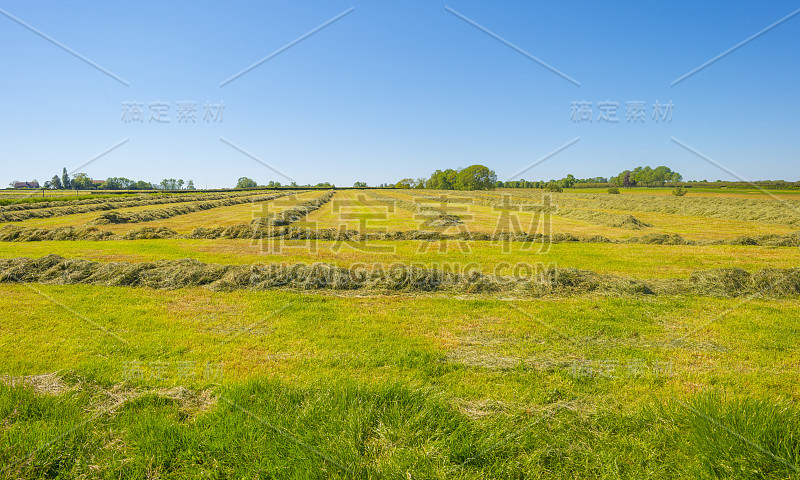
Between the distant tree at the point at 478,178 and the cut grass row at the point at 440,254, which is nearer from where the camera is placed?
the cut grass row at the point at 440,254

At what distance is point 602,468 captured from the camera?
3.08 m

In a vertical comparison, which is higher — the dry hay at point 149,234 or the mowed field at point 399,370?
the dry hay at point 149,234

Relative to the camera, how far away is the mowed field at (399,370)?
3.12 meters

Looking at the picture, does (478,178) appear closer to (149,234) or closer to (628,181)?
(628,181)

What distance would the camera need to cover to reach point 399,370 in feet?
17.3

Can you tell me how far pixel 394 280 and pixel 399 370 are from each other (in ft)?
15.5

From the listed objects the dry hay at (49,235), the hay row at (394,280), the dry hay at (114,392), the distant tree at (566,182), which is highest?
the distant tree at (566,182)

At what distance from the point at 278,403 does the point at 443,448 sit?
5.75 feet

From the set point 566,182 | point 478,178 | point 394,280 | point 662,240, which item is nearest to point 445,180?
point 478,178

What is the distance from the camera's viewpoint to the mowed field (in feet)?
10.2

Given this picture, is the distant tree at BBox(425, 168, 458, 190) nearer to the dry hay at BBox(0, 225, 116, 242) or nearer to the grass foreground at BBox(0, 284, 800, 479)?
the dry hay at BBox(0, 225, 116, 242)

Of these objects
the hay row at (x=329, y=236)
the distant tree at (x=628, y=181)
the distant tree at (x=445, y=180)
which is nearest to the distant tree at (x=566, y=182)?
the distant tree at (x=628, y=181)

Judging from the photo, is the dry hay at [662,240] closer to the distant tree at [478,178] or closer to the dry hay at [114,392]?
the dry hay at [114,392]

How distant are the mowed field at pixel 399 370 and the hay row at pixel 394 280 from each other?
0.06m
